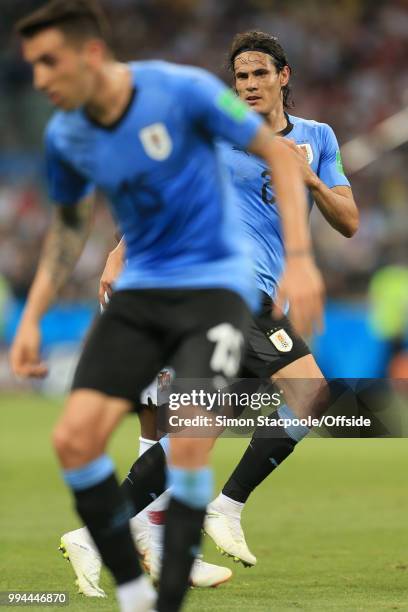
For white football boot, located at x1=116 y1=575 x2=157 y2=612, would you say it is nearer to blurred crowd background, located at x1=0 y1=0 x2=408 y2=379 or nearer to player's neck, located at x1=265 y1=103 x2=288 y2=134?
player's neck, located at x1=265 y1=103 x2=288 y2=134

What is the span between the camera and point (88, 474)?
4.71 m

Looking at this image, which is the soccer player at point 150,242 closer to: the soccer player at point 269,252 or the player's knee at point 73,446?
the player's knee at point 73,446

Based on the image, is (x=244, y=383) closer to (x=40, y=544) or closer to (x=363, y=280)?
(x=40, y=544)

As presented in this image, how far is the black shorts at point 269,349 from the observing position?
23.6 ft

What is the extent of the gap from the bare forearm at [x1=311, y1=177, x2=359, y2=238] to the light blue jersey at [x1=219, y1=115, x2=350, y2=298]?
0.22m

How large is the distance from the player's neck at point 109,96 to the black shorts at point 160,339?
0.64 metres

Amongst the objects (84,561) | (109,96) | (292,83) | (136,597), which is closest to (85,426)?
(136,597)

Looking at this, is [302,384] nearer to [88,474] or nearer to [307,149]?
[307,149]

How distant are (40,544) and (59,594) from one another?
6.25ft

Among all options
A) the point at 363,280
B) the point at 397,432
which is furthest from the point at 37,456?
the point at 363,280

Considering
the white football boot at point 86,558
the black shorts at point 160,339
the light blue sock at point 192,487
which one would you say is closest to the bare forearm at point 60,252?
the black shorts at point 160,339

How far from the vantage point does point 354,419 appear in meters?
7.56

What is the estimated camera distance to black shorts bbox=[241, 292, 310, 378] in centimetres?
720

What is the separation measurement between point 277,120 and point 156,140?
9.21 feet
